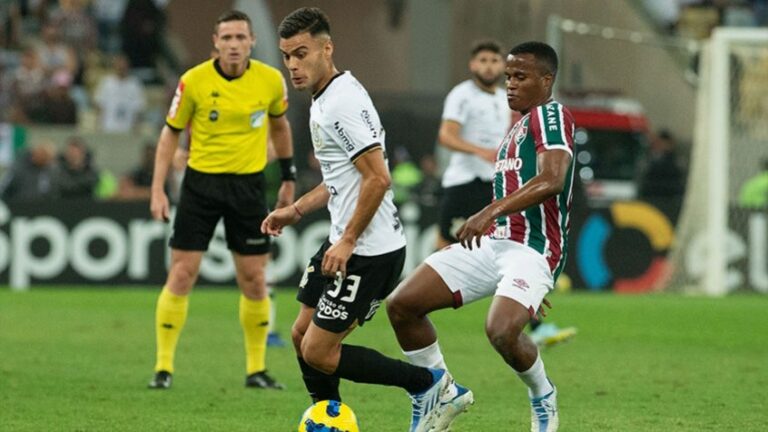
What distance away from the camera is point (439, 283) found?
751 centimetres

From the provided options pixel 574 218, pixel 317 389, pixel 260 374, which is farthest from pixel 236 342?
pixel 574 218

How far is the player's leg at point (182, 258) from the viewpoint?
384 inches

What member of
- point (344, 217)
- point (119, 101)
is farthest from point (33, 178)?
point (344, 217)

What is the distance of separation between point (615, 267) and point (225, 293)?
514cm

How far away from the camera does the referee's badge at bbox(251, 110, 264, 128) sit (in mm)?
9969

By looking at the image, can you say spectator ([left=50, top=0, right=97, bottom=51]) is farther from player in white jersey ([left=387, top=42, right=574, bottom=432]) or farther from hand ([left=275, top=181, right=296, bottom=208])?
player in white jersey ([left=387, top=42, right=574, bottom=432])

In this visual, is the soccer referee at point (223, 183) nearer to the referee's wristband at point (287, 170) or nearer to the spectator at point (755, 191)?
the referee's wristband at point (287, 170)

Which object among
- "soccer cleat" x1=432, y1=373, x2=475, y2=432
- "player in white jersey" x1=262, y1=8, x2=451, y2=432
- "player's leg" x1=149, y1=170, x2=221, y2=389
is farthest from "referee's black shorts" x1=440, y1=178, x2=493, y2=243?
"player in white jersey" x1=262, y1=8, x2=451, y2=432

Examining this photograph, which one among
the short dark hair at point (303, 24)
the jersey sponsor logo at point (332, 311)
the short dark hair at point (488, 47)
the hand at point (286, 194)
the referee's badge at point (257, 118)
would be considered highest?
the short dark hair at point (303, 24)

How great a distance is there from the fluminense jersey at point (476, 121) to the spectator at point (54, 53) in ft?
48.1

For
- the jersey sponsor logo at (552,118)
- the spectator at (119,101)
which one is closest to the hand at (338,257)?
the jersey sponsor logo at (552,118)

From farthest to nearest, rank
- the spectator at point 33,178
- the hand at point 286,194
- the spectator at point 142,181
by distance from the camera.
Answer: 1. the spectator at point 142,181
2. the spectator at point 33,178
3. the hand at point 286,194

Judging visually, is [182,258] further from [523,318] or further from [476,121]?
[476,121]

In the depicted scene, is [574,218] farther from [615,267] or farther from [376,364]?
[376,364]
